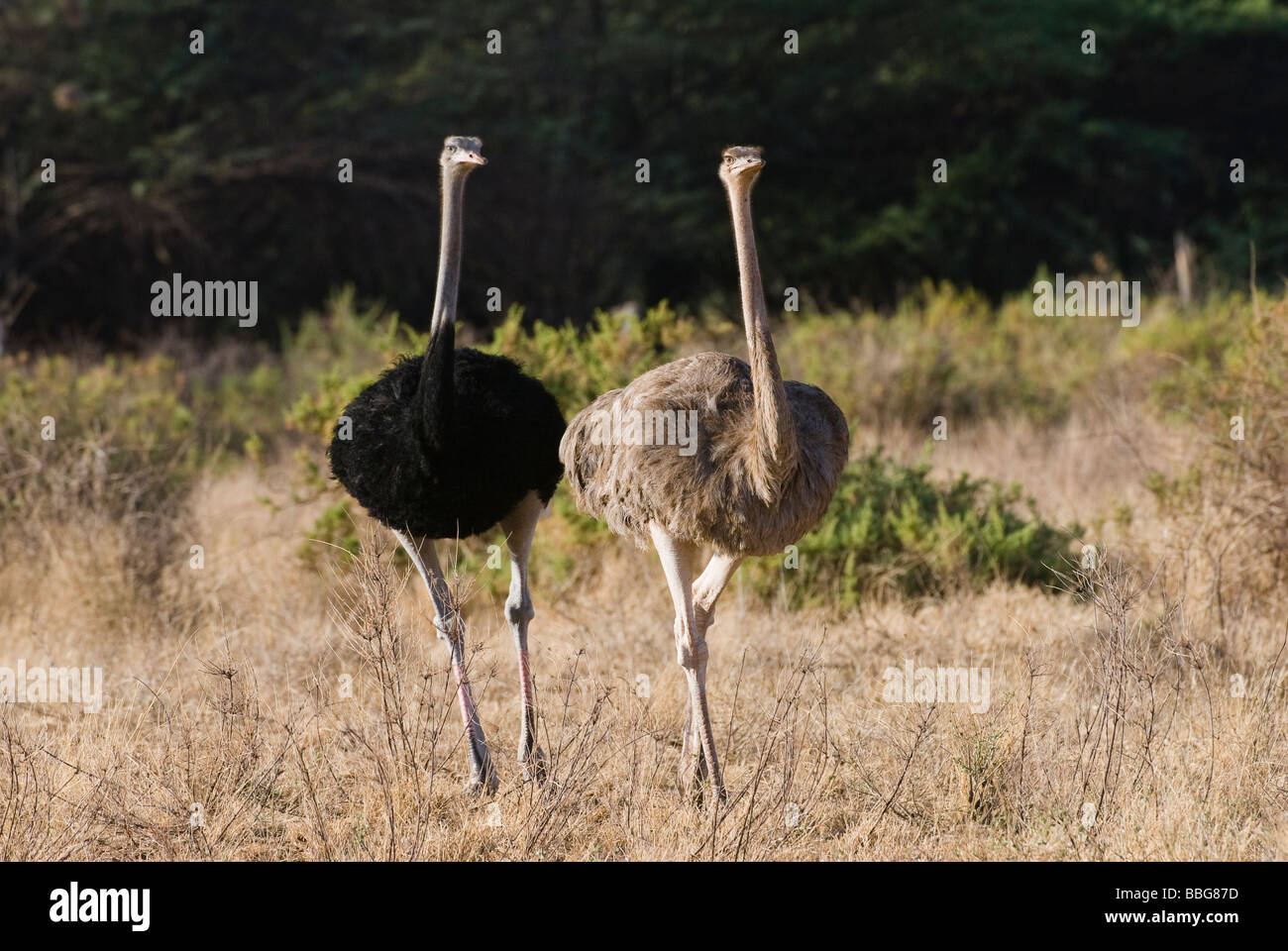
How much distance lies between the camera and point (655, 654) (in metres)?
5.65

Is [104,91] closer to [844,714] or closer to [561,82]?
[561,82]

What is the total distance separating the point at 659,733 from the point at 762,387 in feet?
4.67

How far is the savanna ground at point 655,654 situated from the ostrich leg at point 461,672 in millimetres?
101

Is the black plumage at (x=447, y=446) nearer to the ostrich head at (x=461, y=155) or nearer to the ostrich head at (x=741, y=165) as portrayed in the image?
the ostrich head at (x=461, y=155)

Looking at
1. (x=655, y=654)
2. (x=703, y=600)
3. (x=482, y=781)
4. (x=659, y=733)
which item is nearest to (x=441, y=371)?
(x=703, y=600)

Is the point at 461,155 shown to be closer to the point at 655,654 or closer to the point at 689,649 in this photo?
the point at 689,649

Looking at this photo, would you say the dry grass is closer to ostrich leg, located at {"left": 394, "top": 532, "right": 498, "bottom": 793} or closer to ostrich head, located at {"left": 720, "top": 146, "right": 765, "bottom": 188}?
ostrich leg, located at {"left": 394, "top": 532, "right": 498, "bottom": 793}

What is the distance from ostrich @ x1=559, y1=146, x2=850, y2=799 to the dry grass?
9.5 inches

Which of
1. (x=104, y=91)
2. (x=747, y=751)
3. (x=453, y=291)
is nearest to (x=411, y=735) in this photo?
(x=747, y=751)

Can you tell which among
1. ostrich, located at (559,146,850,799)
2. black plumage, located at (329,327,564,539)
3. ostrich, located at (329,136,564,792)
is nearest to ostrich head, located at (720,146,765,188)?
ostrich, located at (559,146,850,799)

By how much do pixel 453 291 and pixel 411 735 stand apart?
4.42 feet

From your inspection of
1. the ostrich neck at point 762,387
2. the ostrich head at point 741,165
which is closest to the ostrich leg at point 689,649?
the ostrich neck at point 762,387

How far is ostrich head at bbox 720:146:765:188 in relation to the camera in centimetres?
416

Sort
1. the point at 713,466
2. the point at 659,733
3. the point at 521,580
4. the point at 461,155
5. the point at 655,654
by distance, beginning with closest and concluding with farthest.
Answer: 1. the point at 713,466
2. the point at 461,155
3. the point at 659,733
4. the point at 521,580
5. the point at 655,654
